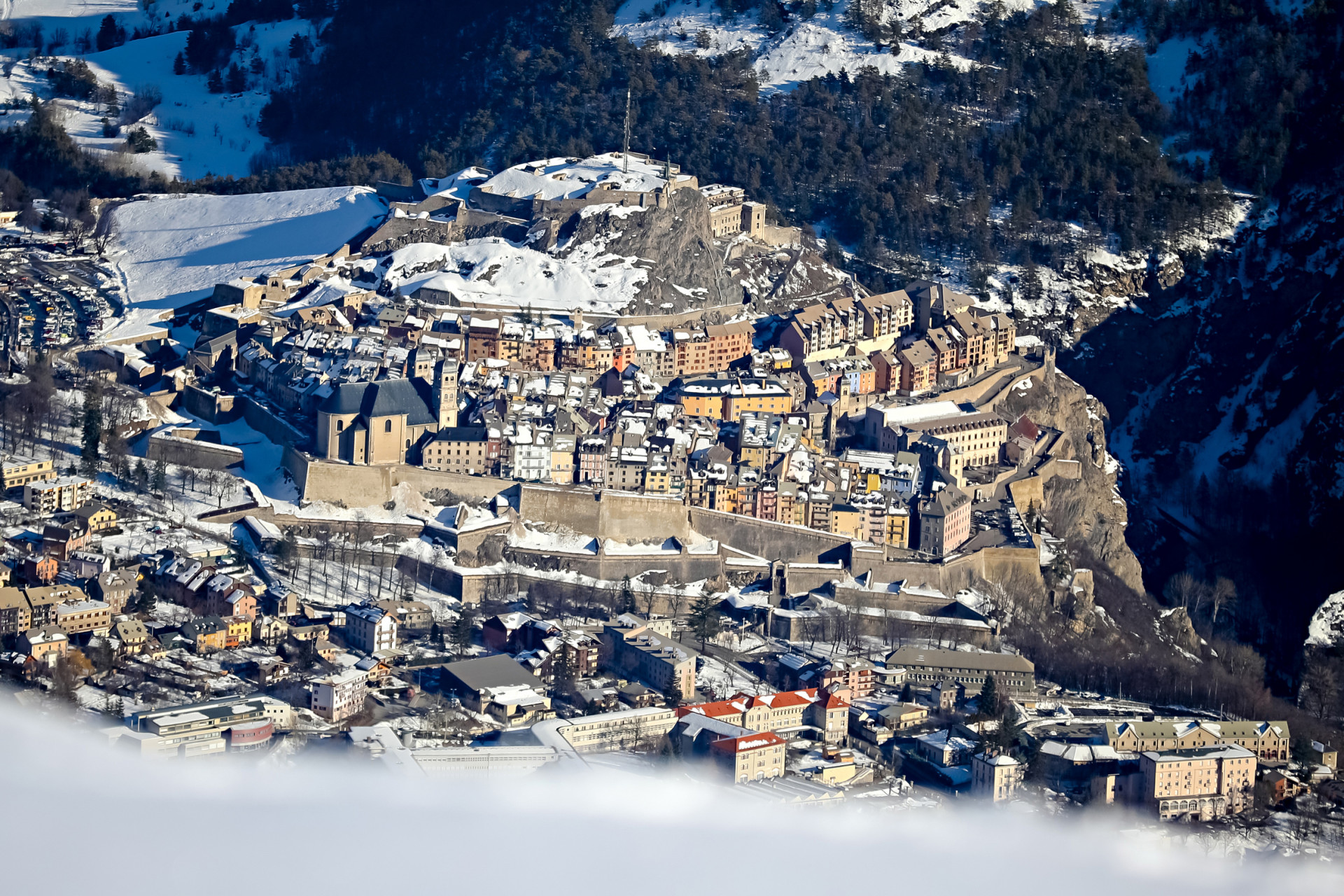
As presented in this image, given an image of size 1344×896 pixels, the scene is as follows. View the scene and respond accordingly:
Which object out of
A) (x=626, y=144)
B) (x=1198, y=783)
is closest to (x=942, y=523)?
(x=1198, y=783)

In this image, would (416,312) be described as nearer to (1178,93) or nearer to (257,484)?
(257,484)

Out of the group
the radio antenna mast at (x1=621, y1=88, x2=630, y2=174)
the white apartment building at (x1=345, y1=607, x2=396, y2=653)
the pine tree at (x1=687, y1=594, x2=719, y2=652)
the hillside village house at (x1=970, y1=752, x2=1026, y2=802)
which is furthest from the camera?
the radio antenna mast at (x1=621, y1=88, x2=630, y2=174)

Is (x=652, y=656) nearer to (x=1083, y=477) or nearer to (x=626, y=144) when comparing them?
(x=1083, y=477)

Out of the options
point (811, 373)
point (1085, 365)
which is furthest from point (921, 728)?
point (1085, 365)

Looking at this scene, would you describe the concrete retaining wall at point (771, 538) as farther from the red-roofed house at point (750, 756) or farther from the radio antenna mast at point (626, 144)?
the radio antenna mast at point (626, 144)

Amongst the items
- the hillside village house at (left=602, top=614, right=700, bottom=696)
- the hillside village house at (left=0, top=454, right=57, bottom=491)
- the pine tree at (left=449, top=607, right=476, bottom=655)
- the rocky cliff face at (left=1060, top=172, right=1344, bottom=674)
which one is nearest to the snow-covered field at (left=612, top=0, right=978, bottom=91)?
the rocky cliff face at (left=1060, top=172, right=1344, bottom=674)

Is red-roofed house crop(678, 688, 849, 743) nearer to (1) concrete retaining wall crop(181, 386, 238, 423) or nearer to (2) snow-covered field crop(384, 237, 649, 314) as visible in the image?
(1) concrete retaining wall crop(181, 386, 238, 423)
